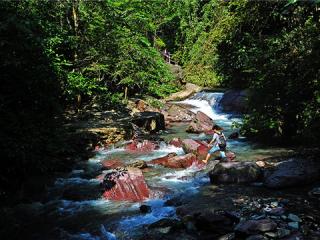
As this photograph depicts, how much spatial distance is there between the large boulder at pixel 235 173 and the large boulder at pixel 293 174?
0.45 m

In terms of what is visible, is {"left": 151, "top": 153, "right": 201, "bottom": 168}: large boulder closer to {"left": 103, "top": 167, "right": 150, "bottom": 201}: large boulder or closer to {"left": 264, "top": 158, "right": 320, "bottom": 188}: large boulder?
{"left": 103, "top": 167, "right": 150, "bottom": 201}: large boulder

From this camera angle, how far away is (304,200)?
31.2ft

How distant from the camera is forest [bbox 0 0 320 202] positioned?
7.85m

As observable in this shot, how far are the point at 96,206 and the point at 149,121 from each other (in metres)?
10.1

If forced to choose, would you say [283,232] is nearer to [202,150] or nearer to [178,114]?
[202,150]

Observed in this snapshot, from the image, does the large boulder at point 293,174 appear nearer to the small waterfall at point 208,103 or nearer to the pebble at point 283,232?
the pebble at point 283,232

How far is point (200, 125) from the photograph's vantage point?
68.1ft

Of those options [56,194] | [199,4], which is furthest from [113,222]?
[199,4]

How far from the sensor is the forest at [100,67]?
785 centimetres

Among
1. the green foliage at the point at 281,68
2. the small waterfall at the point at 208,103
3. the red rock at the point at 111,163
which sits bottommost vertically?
the red rock at the point at 111,163

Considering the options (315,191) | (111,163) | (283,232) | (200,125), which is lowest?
(111,163)

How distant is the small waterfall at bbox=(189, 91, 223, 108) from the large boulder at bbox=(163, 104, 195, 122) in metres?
2.56

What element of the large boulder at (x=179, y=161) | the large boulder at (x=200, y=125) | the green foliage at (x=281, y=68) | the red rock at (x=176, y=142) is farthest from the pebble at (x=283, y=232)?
the large boulder at (x=200, y=125)

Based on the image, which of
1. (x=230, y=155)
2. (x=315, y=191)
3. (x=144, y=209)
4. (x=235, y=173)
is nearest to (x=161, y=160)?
(x=230, y=155)
